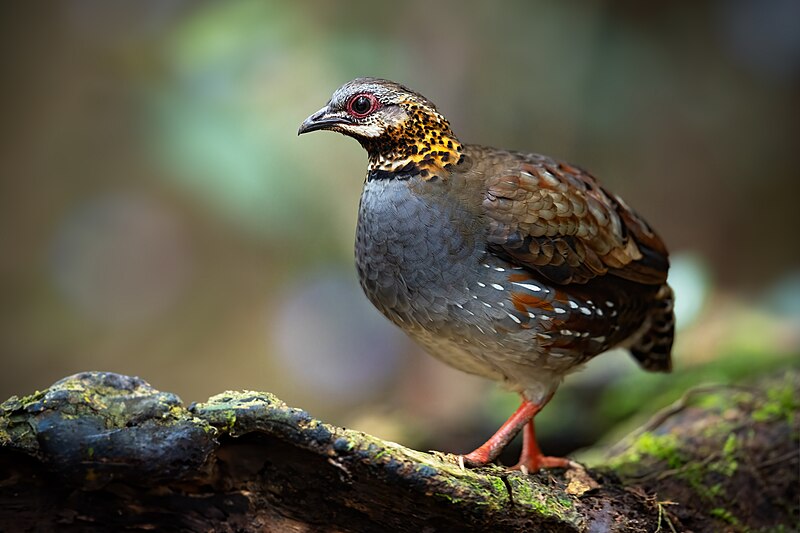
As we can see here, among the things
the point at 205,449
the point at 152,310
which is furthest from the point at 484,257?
the point at 152,310

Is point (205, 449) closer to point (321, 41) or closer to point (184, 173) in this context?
point (321, 41)

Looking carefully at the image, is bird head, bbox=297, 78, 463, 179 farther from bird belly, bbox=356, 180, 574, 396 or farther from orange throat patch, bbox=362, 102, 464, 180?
bird belly, bbox=356, 180, 574, 396

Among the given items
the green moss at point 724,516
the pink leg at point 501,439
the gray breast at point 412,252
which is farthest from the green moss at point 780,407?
the gray breast at point 412,252

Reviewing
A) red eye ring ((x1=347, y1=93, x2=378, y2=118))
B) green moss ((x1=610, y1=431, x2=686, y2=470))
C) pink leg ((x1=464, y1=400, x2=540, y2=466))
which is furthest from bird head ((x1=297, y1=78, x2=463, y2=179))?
green moss ((x1=610, y1=431, x2=686, y2=470))

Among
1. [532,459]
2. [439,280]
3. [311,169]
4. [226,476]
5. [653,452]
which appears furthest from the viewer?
[311,169]

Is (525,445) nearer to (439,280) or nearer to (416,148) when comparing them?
(439,280)

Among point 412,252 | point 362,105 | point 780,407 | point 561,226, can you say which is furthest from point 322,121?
point 780,407

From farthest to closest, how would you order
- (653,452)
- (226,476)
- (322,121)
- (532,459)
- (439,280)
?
1. (653,452)
2. (532,459)
3. (322,121)
4. (439,280)
5. (226,476)
